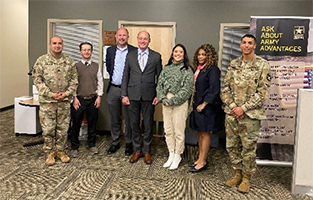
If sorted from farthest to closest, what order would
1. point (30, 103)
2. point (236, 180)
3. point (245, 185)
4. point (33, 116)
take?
→ point (33, 116)
point (30, 103)
point (236, 180)
point (245, 185)

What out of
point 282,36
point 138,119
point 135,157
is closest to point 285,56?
point 282,36

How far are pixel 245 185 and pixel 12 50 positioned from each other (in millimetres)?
5563

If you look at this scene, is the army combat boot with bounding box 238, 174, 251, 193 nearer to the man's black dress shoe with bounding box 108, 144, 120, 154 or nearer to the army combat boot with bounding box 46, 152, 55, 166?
the man's black dress shoe with bounding box 108, 144, 120, 154

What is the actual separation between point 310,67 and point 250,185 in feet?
4.58

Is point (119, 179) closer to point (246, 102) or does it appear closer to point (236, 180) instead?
point (236, 180)

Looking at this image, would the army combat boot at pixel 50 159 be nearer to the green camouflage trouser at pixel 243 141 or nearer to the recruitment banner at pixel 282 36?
the green camouflage trouser at pixel 243 141

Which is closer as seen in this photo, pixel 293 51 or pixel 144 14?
pixel 293 51

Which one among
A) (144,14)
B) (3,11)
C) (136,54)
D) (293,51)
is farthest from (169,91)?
(3,11)

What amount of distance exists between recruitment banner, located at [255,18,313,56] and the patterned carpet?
50.9 inches

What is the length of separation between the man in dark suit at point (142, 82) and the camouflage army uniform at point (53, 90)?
1.94 feet

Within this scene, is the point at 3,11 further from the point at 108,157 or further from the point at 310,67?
the point at 310,67

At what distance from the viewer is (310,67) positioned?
323cm

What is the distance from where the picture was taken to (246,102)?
2641 mm

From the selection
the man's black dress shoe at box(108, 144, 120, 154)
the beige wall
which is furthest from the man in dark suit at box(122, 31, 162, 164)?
the beige wall
